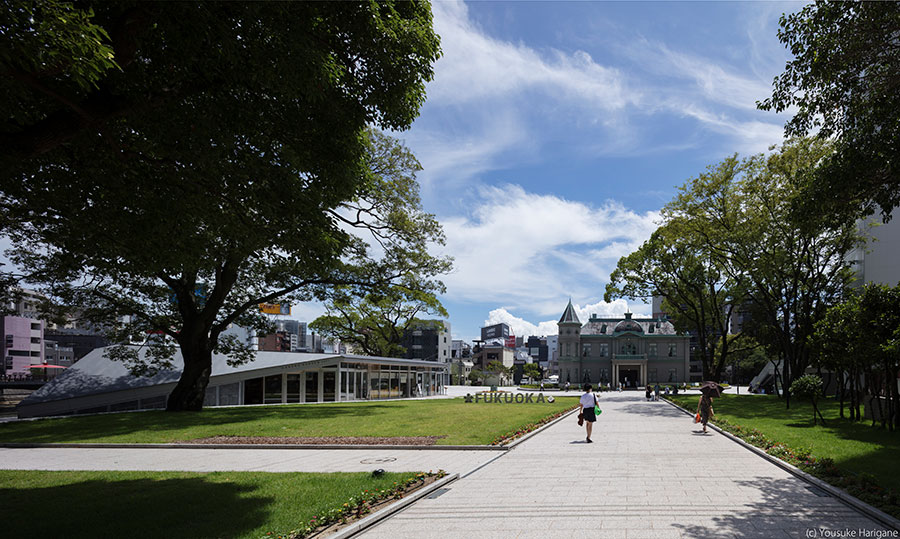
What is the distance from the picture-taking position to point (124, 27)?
23.8ft

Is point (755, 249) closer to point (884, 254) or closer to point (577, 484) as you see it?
point (884, 254)

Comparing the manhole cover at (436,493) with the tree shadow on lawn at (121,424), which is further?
the tree shadow on lawn at (121,424)

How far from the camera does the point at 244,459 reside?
1270cm

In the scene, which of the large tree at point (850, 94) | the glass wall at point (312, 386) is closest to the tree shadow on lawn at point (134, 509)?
Answer: the large tree at point (850, 94)

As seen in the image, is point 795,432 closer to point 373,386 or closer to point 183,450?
point 183,450

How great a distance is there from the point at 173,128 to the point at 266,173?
60.3 inches

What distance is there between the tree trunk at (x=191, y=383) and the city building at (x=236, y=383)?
6570mm

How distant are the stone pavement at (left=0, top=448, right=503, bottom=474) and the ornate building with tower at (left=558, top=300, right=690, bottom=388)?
68723 mm

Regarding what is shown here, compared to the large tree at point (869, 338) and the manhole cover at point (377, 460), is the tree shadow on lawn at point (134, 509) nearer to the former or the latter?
the manhole cover at point (377, 460)

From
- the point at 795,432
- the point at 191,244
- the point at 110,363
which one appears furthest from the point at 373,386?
the point at 191,244

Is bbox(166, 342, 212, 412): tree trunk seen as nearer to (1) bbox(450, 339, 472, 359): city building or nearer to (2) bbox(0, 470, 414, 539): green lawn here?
(2) bbox(0, 470, 414, 539): green lawn

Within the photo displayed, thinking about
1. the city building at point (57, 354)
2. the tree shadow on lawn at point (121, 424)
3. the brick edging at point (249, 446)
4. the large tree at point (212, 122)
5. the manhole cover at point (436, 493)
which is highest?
the large tree at point (212, 122)

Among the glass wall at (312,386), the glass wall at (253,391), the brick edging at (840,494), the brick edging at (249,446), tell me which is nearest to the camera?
the brick edging at (840,494)

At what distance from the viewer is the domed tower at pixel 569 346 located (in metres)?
83.9
